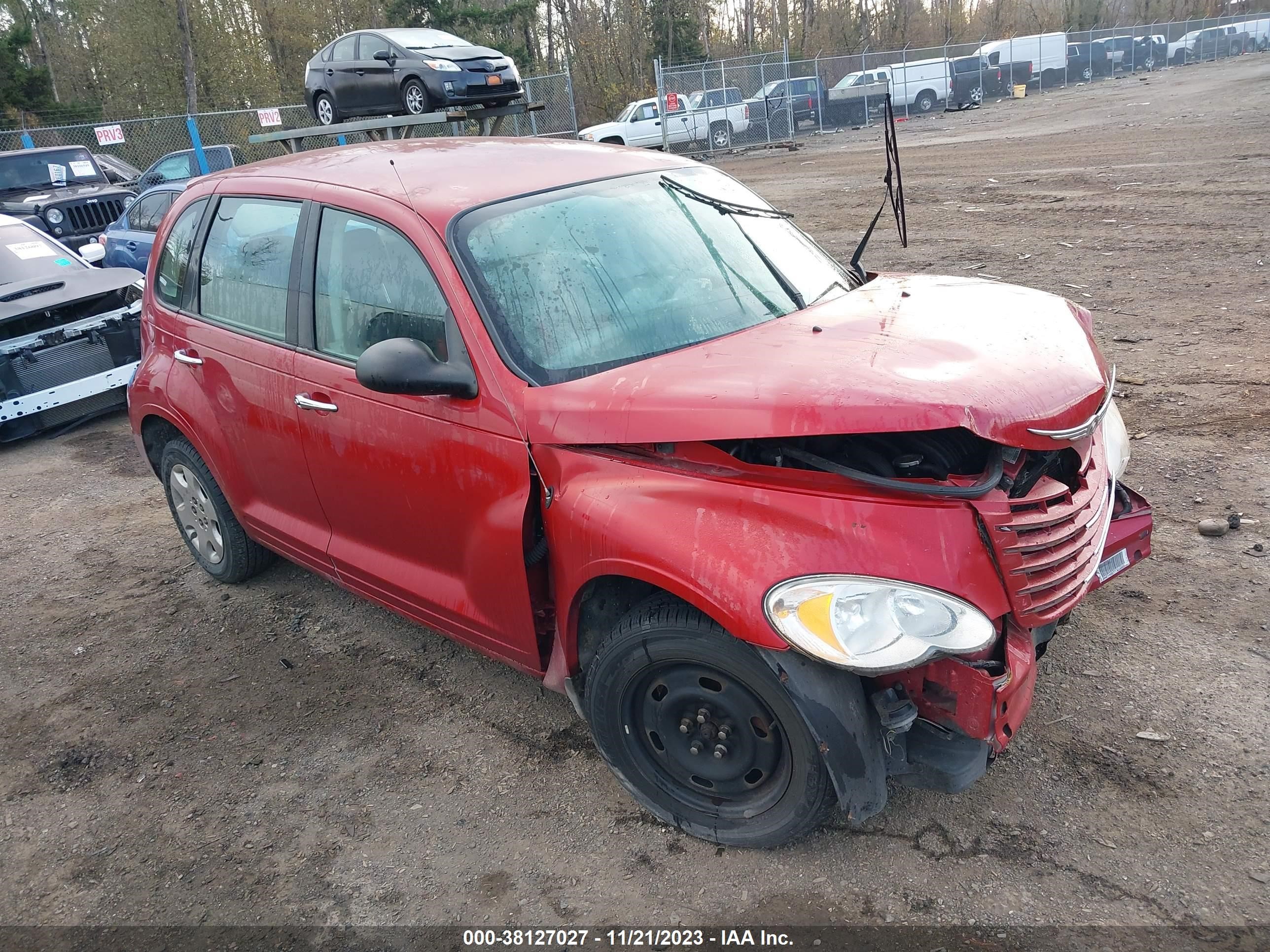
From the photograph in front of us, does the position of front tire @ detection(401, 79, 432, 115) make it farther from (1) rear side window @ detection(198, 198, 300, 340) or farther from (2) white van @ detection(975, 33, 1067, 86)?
(2) white van @ detection(975, 33, 1067, 86)

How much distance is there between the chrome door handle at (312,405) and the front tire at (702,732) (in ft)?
4.47

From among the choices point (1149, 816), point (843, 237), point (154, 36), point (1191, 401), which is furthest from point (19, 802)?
point (154, 36)

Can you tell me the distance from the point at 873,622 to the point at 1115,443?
1498 millimetres

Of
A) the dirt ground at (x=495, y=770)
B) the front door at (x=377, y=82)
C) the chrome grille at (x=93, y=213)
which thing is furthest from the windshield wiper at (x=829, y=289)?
the chrome grille at (x=93, y=213)

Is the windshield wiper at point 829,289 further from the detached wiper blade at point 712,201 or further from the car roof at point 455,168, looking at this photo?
the car roof at point 455,168

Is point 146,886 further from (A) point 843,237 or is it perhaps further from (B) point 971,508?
(A) point 843,237

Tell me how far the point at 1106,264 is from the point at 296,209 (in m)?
7.84

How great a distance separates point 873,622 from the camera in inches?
90.0

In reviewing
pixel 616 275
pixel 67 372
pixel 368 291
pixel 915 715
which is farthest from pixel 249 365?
pixel 67 372

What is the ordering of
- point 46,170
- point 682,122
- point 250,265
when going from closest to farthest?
point 250,265, point 46,170, point 682,122

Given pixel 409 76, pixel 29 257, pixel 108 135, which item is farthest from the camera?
pixel 108 135

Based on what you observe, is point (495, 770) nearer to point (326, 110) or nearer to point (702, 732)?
point (702, 732)

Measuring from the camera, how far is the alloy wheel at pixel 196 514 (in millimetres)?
4594

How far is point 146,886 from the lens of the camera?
2.91 meters
